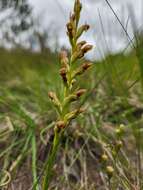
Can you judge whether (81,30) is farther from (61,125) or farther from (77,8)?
(61,125)

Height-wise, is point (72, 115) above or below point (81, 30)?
below

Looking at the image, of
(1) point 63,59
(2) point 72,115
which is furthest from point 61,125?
(1) point 63,59

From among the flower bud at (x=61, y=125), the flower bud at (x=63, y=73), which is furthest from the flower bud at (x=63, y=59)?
the flower bud at (x=61, y=125)

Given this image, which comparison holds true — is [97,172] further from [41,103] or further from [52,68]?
[52,68]

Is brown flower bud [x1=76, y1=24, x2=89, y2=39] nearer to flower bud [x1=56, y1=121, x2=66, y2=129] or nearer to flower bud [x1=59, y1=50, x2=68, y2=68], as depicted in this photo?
flower bud [x1=59, y1=50, x2=68, y2=68]

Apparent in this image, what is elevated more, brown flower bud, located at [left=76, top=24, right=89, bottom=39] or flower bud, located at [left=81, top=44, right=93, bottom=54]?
brown flower bud, located at [left=76, top=24, right=89, bottom=39]

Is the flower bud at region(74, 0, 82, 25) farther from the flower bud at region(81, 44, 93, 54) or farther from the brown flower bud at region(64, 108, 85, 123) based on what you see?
the brown flower bud at region(64, 108, 85, 123)

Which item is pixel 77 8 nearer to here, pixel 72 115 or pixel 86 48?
pixel 86 48

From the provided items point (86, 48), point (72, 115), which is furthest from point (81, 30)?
point (72, 115)

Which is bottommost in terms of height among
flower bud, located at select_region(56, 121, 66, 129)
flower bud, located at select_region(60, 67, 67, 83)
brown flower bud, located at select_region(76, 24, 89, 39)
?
flower bud, located at select_region(56, 121, 66, 129)

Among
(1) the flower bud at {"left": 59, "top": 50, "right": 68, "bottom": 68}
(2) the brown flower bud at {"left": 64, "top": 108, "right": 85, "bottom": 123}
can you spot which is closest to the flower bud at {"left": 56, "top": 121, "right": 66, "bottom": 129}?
(2) the brown flower bud at {"left": 64, "top": 108, "right": 85, "bottom": 123}

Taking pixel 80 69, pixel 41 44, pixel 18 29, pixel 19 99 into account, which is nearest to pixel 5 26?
pixel 18 29
